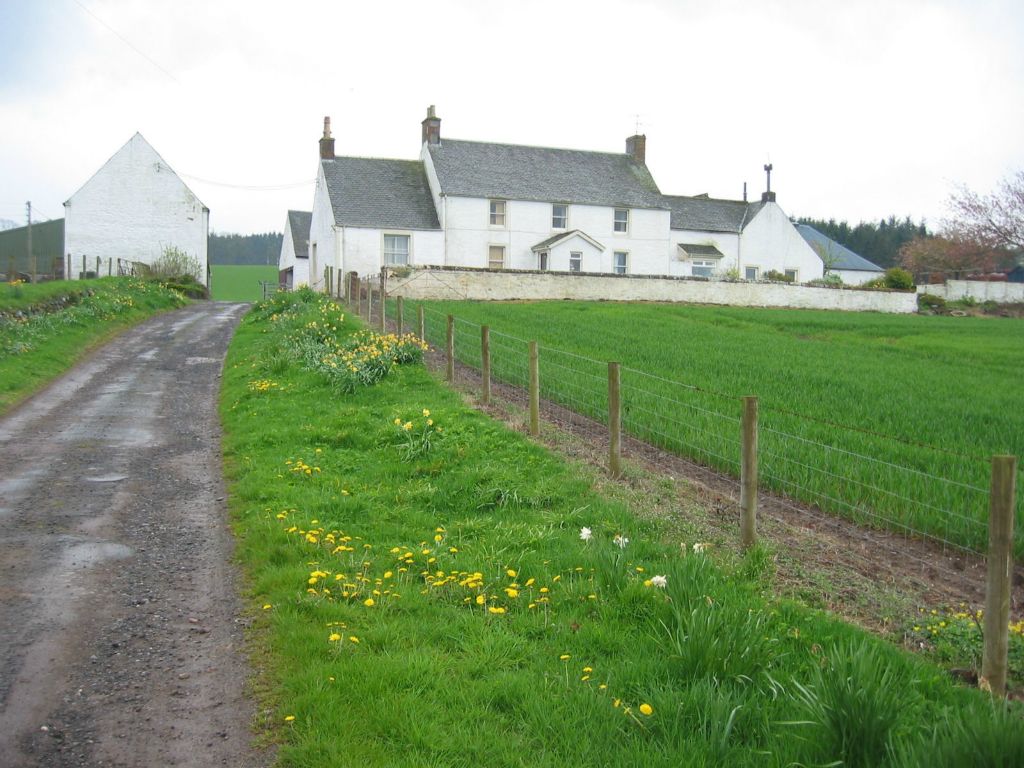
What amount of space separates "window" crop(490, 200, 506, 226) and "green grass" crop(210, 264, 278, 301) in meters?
33.7

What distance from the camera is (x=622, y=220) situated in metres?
48.2

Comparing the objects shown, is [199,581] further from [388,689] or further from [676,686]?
[676,686]

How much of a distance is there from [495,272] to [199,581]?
2938 cm

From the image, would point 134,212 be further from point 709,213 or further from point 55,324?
point 709,213

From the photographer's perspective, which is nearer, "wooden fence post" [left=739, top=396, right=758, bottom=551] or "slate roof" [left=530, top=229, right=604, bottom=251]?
"wooden fence post" [left=739, top=396, right=758, bottom=551]

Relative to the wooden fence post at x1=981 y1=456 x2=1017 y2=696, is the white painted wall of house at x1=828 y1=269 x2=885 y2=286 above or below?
above

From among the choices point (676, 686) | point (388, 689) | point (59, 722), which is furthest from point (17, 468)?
point (676, 686)

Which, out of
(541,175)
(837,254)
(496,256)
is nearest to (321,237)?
(496,256)

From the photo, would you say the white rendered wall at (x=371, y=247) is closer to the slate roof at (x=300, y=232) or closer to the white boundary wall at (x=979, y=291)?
the slate roof at (x=300, y=232)

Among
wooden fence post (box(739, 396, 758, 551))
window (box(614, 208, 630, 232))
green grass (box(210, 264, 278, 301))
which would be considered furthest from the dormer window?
wooden fence post (box(739, 396, 758, 551))

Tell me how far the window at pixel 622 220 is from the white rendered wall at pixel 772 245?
8.74 m

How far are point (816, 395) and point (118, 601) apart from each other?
11023mm

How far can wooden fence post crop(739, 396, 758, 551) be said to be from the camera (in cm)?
721

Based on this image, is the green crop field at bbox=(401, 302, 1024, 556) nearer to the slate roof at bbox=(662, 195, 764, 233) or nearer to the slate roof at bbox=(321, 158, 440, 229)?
the slate roof at bbox=(321, 158, 440, 229)
